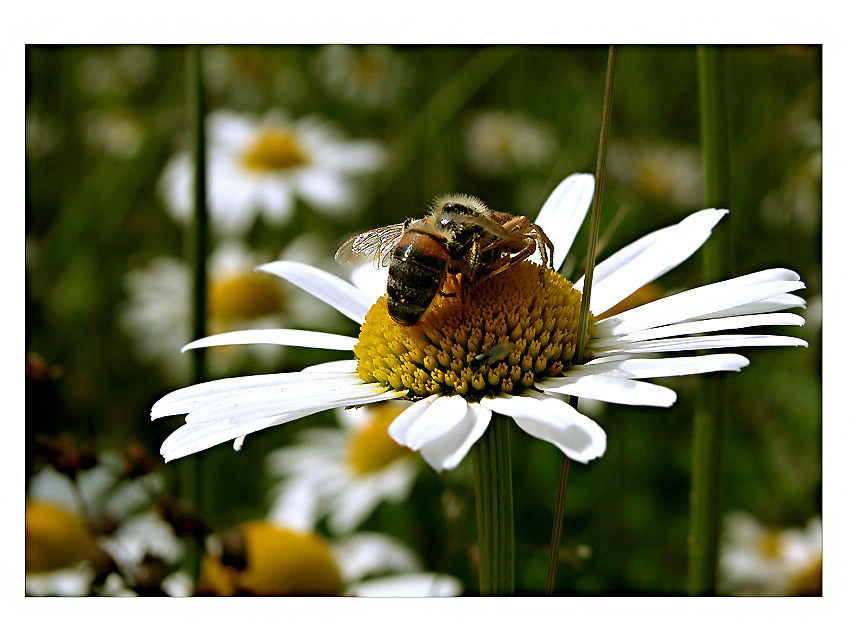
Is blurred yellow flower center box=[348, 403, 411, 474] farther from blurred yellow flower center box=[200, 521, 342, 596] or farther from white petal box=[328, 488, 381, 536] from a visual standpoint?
blurred yellow flower center box=[200, 521, 342, 596]

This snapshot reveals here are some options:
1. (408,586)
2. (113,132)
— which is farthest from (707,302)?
(113,132)

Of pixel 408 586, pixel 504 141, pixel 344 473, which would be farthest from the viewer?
pixel 504 141

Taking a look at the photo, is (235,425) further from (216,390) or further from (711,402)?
(711,402)

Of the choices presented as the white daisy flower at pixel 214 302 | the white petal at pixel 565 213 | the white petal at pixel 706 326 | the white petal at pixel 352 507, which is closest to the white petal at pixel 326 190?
the white daisy flower at pixel 214 302

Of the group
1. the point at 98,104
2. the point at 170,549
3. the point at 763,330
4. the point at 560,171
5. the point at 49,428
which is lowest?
the point at 170,549
